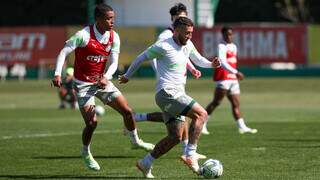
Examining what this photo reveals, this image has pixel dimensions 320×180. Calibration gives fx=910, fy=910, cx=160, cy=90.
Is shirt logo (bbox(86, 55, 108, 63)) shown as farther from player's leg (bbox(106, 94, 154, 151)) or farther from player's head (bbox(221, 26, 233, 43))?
player's head (bbox(221, 26, 233, 43))

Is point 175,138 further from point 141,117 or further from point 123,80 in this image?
point 141,117

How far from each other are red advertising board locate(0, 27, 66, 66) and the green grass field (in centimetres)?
1824

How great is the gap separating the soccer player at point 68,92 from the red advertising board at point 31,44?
2149 centimetres

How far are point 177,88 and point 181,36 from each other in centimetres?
72

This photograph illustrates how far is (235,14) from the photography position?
72.6 m

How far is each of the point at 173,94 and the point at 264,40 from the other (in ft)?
128

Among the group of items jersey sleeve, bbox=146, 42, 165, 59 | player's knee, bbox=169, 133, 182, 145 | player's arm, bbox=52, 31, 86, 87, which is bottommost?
player's knee, bbox=169, 133, 182, 145

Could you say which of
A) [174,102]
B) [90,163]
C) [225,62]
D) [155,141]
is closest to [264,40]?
[225,62]

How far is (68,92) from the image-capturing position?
31.4 meters

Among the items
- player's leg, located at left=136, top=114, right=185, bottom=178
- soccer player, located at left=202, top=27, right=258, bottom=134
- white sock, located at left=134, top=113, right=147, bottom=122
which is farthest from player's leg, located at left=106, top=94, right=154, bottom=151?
soccer player, located at left=202, top=27, right=258, bottom=134

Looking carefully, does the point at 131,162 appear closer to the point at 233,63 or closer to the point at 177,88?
the point at 177,88

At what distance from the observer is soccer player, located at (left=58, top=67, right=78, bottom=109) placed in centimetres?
3137

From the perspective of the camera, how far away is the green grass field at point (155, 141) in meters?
13.1

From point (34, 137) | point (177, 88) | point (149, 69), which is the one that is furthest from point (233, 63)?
point (149, 69)
